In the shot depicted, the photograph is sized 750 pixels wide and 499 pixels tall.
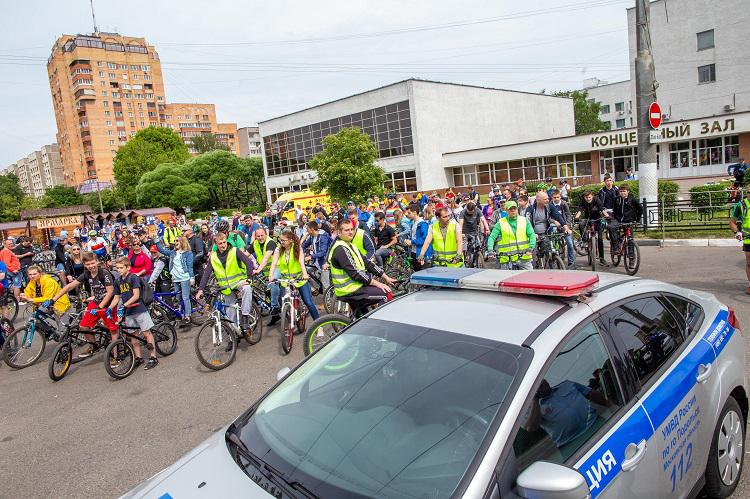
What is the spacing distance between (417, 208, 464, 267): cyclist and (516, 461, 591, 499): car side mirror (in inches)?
266

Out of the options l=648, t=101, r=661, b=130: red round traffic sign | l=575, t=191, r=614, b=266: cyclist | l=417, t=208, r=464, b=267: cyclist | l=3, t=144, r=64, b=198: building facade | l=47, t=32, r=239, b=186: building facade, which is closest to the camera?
l=417, t=208, r=464, b=267: cyclist

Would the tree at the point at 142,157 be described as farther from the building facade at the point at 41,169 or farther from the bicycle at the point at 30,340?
the building facade at the point at 41,169

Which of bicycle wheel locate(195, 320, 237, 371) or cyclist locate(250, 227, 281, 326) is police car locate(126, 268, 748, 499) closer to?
bicycle wheel locate(195, 320, 237, 371)

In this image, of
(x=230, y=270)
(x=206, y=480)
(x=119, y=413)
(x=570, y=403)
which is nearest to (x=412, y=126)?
(x=230, y=270)

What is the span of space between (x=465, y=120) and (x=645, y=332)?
50322 mm

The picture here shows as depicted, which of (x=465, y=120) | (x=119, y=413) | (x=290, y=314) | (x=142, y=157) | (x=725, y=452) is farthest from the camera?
(x=142, y=157)

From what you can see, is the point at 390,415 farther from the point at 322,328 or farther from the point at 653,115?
the point at 653,115

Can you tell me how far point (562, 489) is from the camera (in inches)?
72.8

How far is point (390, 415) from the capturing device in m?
2.45

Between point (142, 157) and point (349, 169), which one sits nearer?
point (349, 169)

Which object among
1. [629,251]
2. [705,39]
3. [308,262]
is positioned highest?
[705,39]

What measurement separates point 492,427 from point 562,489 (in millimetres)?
346

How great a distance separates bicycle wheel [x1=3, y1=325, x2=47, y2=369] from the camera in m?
8.83

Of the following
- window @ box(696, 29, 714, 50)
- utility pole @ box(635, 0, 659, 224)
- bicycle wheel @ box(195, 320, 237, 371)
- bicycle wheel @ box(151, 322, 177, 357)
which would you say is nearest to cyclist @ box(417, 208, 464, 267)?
bicycle wheel @ box(195, 320, 237, 371)
